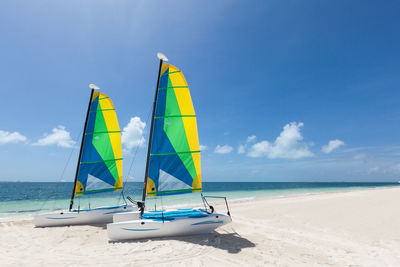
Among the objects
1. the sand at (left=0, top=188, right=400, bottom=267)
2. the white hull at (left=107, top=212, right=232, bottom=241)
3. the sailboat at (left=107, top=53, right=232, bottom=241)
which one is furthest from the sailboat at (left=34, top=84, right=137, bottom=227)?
the white hull at (left=107, top=212, right=232, bottom=241)

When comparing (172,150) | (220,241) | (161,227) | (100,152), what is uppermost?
(100,152)

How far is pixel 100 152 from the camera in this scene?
10672mm

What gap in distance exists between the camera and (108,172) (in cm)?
1062

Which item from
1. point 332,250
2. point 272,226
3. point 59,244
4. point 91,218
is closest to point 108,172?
point 91,218

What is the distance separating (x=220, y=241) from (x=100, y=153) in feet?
25.7

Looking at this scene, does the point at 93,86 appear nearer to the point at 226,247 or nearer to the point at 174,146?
the point at 174,146

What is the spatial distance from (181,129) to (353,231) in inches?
332

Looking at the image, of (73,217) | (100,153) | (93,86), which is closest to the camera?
(73,217)

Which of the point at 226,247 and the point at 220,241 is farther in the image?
the point at 220,241

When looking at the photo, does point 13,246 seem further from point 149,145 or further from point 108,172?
point 149,145

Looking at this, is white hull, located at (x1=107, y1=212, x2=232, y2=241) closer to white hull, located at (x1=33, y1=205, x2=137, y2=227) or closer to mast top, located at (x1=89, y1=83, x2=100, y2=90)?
white hull, located at (x1=33, y1=205, x2=137, y2=227)

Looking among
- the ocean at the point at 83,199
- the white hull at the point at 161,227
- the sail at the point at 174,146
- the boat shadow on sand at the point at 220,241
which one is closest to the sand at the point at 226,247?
the boat shadow on sand at the point at 220,241

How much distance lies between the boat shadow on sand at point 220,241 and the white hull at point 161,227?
0.17 meters

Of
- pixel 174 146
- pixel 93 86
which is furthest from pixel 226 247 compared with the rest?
pixel 93 86
